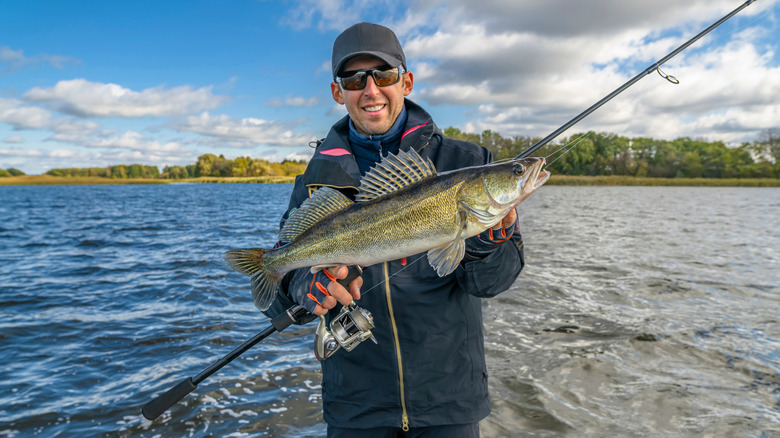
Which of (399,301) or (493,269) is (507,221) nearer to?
(493,269)

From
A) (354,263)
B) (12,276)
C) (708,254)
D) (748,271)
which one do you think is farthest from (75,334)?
(708,254)

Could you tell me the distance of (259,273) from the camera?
10.9ft

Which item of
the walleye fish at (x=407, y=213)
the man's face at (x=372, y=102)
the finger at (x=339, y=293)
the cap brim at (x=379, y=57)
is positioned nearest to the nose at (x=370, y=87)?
the man's face at (x=372, y=102)

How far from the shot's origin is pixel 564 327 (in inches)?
335

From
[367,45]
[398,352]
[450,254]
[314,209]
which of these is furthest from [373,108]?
[398,352]

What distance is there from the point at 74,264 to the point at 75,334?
29.2ft

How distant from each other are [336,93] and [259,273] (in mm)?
1606

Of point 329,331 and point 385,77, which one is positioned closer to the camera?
point 329,331

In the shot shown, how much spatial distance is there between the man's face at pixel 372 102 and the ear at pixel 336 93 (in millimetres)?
229

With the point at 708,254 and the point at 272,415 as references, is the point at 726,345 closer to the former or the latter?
the point at 272,415

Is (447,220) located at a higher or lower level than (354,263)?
higher

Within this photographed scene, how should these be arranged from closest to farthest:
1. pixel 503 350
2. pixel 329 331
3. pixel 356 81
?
1. pixel 329 331
2. pixel 356 81
3. pixel 503 350

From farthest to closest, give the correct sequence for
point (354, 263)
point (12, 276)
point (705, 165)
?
point (705, 165), point (12, 276), point (354, 263)

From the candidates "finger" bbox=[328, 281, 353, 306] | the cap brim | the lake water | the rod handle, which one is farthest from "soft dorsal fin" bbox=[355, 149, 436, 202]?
the lake water
